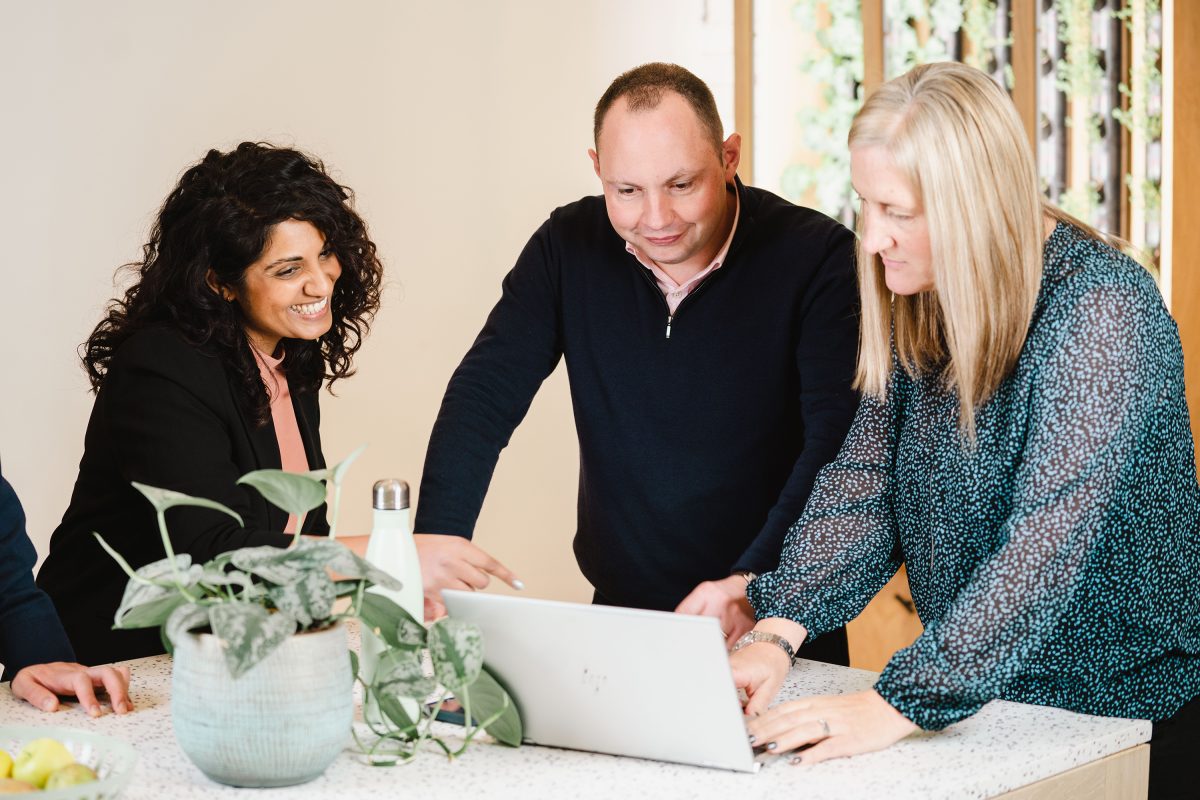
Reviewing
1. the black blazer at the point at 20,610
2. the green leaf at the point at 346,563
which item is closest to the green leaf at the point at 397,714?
the green leaf at the point at 346,563

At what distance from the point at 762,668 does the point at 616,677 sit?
286mm

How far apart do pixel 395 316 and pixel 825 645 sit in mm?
2142

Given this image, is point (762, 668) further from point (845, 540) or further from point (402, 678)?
point (402, 678)

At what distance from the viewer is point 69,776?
42.7 inches

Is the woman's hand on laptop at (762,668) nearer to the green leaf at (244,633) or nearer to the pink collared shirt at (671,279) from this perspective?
the green leaf at (244,633)

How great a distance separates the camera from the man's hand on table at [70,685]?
1.48 meters

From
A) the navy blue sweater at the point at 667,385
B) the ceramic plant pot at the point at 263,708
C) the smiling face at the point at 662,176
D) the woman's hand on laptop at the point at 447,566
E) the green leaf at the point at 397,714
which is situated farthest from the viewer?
the navy blue sweater at the point at 667,385

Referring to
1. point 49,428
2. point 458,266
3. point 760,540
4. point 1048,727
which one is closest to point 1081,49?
point 458,266

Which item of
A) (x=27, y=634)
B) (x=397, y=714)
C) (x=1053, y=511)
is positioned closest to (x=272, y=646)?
(x=397, y=714)

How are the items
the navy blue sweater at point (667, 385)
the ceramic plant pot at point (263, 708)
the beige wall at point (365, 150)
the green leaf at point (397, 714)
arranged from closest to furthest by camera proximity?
the ceramic plant pot at point (263, 708), the green leaf at point (397, 714), the navy blue sweater at point (667, 385), the beige wall at point (365, 150)

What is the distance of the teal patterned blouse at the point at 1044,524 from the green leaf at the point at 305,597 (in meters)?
0.57

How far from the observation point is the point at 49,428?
3.31 m

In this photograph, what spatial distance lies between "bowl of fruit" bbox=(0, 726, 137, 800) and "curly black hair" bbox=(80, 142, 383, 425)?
3.13ft

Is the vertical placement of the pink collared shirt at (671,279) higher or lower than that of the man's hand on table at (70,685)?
higher
